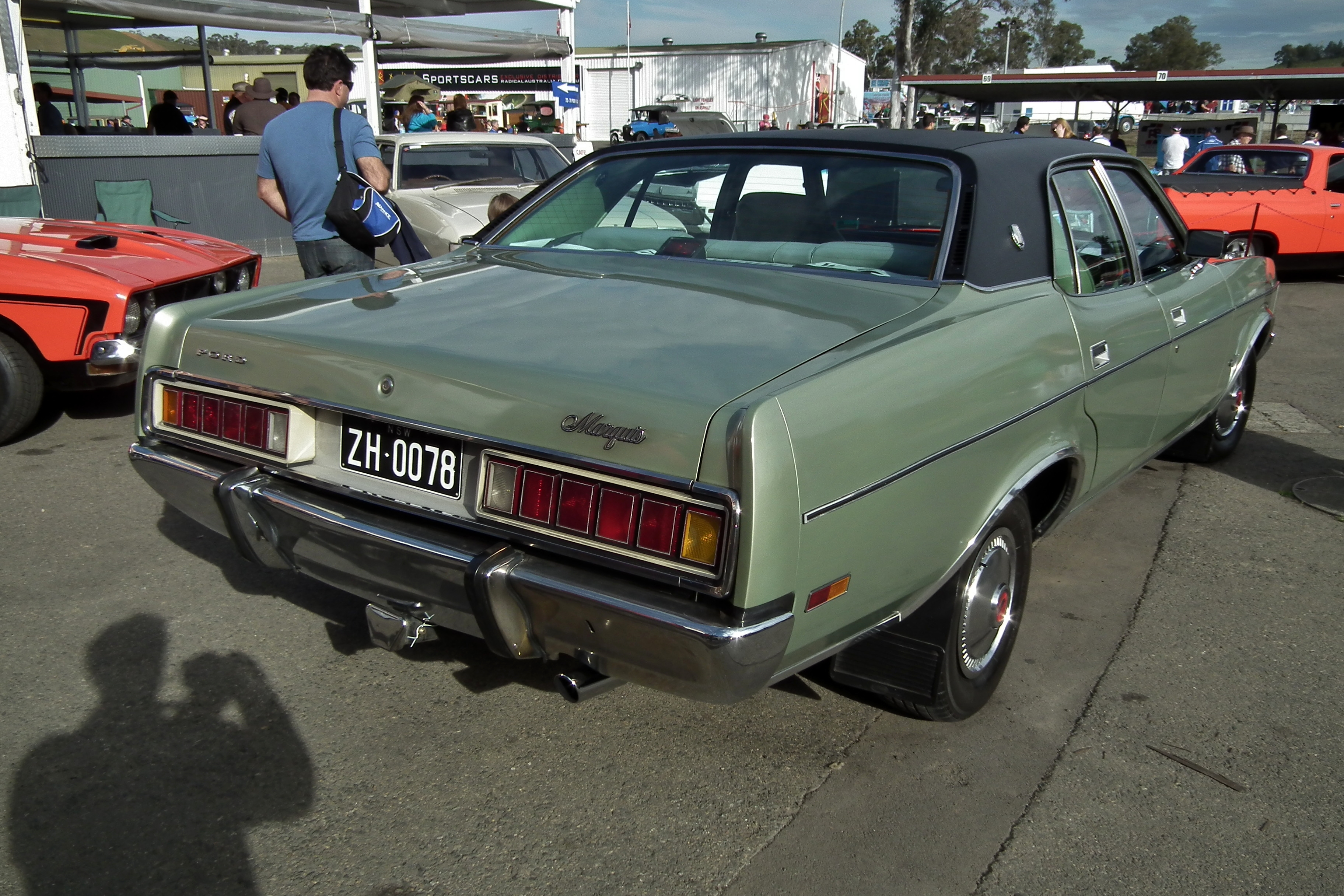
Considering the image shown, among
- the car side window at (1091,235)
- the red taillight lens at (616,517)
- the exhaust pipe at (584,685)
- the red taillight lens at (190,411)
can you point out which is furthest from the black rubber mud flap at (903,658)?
the red taillight lens at (190,411)

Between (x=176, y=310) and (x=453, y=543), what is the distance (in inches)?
46.6

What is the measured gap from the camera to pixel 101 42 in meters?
18.6

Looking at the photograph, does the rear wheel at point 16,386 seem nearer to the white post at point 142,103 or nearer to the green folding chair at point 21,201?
the green folding chair at point 21,201

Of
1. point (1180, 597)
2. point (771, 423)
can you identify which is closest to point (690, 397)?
point (771, 423)

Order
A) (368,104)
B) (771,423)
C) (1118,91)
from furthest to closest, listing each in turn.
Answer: (1118,91), (368,104), (771,423)

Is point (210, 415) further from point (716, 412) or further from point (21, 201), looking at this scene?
point (21, 201)

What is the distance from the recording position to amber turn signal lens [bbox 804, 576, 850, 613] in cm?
209

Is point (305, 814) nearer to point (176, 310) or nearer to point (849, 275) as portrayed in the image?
point (176, 310)

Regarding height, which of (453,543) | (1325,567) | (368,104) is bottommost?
(1325,567)

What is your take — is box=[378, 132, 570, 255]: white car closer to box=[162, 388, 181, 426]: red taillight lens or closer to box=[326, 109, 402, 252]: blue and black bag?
box=[326, 109, 402, 252]: blue and black bag

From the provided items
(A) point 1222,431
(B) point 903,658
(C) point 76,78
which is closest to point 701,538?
(B) point 903,658

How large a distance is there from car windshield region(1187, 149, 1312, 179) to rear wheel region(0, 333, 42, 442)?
450 inches

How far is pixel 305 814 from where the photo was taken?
2.40m

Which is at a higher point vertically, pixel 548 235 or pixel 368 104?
pixel 368 104
